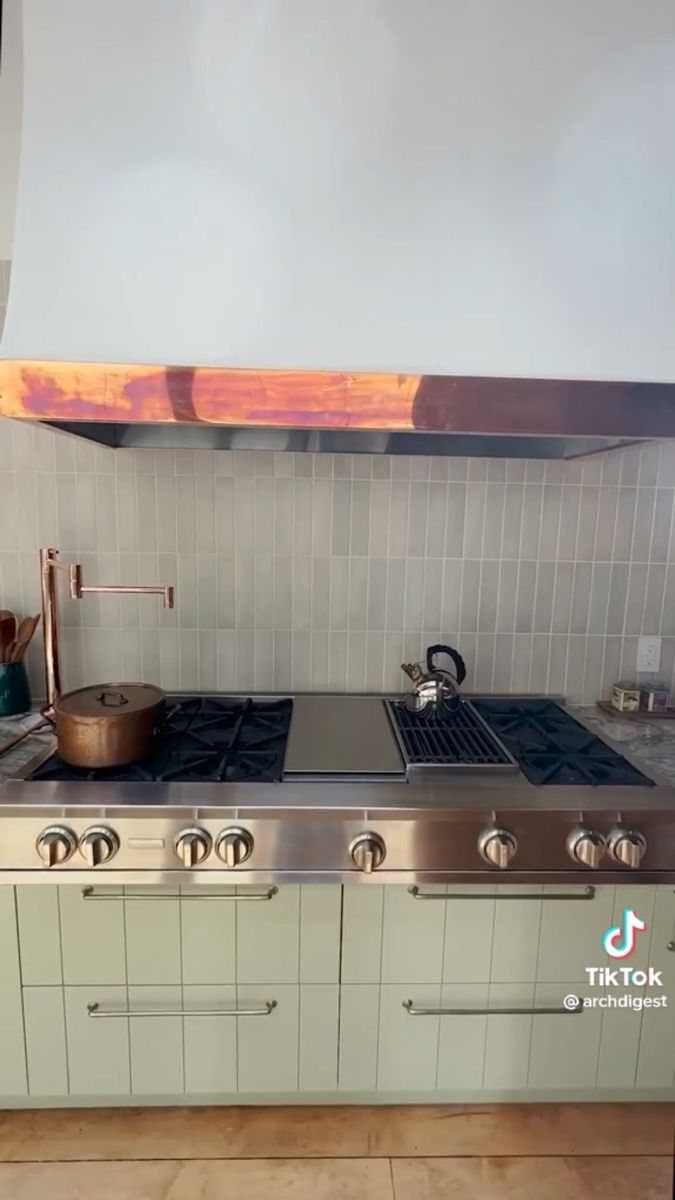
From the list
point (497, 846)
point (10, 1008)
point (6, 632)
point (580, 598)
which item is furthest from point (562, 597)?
point (10, 1008)

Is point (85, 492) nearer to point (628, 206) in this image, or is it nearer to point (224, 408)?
point (224, 408)

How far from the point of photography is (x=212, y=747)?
55.4 inches

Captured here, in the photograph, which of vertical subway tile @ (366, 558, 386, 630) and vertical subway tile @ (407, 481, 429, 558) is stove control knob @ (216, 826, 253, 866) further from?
vertical subway tile @ (407, 481, 429, 558)

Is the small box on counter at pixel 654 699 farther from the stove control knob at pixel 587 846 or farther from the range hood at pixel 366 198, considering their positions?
the range hood at pixel 366 198

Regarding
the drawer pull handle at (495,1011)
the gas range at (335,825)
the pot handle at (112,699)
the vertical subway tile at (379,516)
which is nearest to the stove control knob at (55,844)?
the gas range at (335,825)

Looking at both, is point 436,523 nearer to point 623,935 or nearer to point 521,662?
point 521,662

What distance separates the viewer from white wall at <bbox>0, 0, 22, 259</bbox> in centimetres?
135

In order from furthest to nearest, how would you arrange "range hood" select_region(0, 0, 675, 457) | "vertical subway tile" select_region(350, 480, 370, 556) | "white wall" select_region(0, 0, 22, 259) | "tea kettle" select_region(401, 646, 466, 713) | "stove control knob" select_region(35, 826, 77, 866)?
"vertical subway tile" select_region(350, 480, 370, 556)
"tea kettle" select_region(401, 646, 466, 713)
"white wall" select_region(0, 0, 22, 259)
"stove control knob" select_region(35, 826, 77, 866)
"range hood" select_region(0, 0, 675, 457)

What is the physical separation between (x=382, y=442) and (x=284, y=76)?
0.77 metres

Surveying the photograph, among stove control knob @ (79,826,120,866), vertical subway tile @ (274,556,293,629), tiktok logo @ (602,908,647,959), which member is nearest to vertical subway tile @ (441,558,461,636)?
vertical subway tile @ (274,556,293,629)

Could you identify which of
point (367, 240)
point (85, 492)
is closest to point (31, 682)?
point (85, 492)

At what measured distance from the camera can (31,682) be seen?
1734 mm

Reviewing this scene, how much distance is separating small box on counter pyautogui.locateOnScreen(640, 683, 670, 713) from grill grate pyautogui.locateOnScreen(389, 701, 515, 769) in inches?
19.5

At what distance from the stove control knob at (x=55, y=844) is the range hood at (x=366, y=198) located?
2.38ft
